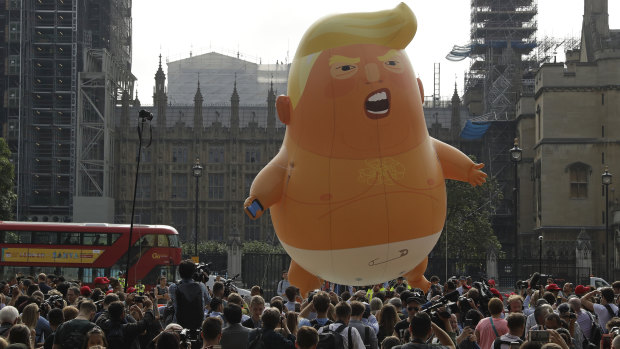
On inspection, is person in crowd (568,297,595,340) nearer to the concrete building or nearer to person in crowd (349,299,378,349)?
person in crowd (349,299,378,349)

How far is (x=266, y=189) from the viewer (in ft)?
37.1

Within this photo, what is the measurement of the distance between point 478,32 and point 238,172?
20.3 m

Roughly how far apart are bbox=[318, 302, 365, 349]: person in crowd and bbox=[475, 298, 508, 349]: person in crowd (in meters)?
1.41

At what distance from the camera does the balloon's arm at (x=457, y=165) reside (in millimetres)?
11852

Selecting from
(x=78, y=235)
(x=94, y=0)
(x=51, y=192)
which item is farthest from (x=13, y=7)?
(x=78, y=235)

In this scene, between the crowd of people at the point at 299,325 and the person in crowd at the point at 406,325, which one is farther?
the person in crowd at the point at 406,325

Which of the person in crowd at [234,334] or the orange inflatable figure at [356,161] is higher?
the orange inflatable figure at [356,161]

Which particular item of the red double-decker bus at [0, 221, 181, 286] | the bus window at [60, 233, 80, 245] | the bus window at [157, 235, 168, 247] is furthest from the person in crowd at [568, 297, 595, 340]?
the bus window at [157, 235, 168, 247]

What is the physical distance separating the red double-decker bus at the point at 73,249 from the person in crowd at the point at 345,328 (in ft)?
78.4

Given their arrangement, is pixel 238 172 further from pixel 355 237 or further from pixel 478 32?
pixel 355 237

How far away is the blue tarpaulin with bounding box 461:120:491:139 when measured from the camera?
2275 inches

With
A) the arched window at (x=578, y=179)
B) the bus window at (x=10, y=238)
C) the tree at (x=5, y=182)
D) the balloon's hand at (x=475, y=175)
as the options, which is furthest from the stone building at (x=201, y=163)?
the balloon's hand at (x=475, y=175)

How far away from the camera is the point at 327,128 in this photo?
435 inches

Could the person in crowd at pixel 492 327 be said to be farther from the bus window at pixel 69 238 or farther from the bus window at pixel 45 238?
the bus window at pixel 45 238
